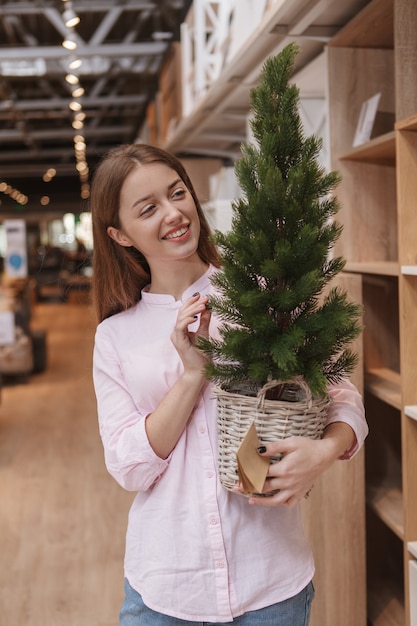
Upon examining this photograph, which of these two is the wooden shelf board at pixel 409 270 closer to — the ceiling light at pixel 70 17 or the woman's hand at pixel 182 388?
the woman's hand at pixel 182 388

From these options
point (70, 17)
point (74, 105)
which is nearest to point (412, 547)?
point (70, 17)

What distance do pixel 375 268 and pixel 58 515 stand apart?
2916 millimetres

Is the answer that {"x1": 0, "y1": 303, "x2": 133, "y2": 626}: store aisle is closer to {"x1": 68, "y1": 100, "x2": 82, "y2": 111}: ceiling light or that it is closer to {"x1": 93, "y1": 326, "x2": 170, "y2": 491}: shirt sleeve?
{"x1": 93, "y1": 326, "x2": 170, "y2": 491}: shirt sleeve

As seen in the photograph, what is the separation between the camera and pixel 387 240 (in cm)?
306

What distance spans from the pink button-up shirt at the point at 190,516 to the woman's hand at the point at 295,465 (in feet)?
0.44

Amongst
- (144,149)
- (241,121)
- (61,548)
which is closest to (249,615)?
(144,149)

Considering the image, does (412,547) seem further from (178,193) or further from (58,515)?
(58,515)

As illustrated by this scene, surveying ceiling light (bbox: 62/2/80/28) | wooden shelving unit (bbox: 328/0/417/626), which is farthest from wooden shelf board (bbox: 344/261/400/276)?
ceiling light (bbox: 62/2/80/28)

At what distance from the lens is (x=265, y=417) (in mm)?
1324

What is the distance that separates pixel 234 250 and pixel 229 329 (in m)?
0.14

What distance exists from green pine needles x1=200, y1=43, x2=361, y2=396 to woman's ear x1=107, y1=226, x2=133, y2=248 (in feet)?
1.29

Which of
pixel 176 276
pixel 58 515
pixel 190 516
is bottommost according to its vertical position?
pixel 58 515

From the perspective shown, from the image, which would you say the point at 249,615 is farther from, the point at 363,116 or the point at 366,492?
the point at 363,116

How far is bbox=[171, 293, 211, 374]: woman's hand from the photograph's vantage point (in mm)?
A: 1405
